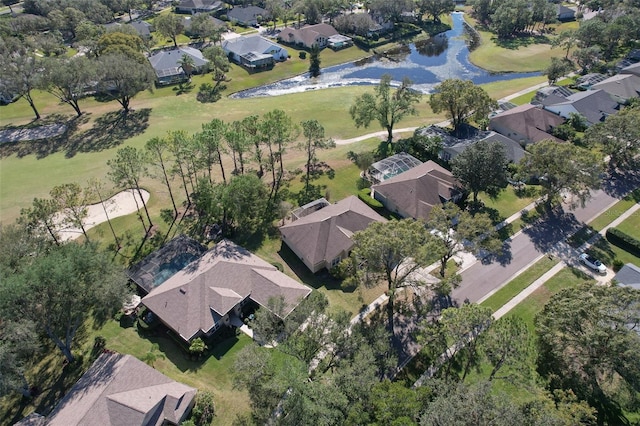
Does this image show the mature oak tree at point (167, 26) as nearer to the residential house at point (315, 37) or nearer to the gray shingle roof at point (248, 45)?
the gray shingle roof at point (248, 45)

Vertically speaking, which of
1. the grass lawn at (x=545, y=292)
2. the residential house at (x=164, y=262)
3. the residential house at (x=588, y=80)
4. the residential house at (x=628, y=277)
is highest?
the residential house at (x=588, y=80)

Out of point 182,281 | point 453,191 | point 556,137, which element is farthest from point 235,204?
point 556,137

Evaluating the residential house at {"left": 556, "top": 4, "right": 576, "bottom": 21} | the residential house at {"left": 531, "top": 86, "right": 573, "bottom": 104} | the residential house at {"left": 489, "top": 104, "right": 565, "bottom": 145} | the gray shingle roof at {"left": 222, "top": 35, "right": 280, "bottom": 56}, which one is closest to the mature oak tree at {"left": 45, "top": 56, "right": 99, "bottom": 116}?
the gray shingle roof at {"left": 222, "top": 35, "right": 280, "bottom": 56}

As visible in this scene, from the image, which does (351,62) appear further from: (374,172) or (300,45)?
(374,172)

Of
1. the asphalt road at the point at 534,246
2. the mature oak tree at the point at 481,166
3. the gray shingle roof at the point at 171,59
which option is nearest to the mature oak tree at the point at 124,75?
the gray shingle roof at the point at 171,59

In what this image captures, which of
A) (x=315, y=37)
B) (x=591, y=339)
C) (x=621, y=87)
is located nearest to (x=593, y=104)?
(x=621, y=87)

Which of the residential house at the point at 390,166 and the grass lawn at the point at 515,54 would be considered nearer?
the residential house at the point at 390,166

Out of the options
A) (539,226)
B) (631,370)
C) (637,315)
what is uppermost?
(637,315)
